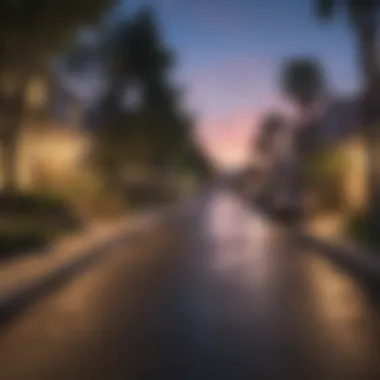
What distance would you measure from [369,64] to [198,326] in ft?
55.9

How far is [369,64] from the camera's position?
1066 inches

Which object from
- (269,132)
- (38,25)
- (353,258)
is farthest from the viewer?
(269,132)

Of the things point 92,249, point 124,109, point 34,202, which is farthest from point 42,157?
point 92,249

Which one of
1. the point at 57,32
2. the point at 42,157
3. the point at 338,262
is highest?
the point at 57,32

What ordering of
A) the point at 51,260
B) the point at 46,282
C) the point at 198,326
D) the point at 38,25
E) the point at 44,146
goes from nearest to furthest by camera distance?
the point at 198,326
the point at 46,282
the point at 51,260
the point at 38,25
the point at 44,146

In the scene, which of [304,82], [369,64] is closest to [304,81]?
[304,82]

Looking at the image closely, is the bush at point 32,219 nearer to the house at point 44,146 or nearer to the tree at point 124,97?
the house at point 44,146

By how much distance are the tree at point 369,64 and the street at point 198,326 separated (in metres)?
7.09

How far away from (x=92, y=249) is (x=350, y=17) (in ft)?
34.3

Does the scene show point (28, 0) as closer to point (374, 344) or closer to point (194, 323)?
point (194, 323)

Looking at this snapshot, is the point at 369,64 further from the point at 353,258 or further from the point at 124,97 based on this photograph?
the point at 124,97

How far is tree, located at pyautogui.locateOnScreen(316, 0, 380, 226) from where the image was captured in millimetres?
26031

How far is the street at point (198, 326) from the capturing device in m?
9.22

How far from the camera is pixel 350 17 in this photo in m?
26.4
